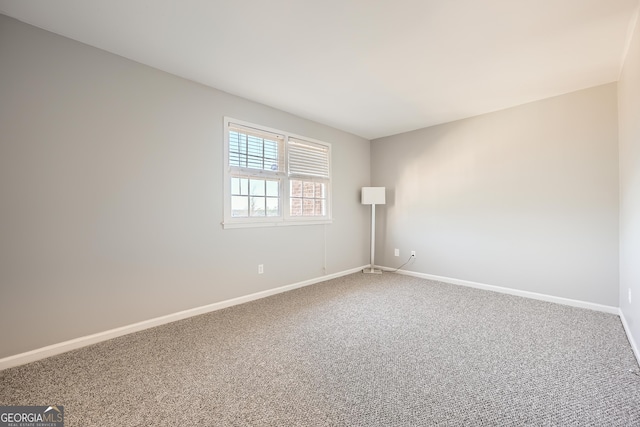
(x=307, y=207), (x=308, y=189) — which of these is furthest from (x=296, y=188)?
(x=307, y=207)

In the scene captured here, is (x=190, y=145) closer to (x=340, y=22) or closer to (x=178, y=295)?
(x=178, y=295)

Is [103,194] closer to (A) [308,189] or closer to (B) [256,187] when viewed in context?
(B) [256,187]

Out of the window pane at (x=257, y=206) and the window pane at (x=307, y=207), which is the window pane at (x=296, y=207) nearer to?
the window pane at (x=307, y=207)

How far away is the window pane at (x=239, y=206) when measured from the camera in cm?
320

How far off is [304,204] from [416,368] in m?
2.68

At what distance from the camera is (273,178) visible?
11.8 feet

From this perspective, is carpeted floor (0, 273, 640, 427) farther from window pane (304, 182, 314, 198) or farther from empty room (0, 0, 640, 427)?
window pane (304, 182, 314, 198)

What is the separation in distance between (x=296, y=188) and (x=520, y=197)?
300 centimetres

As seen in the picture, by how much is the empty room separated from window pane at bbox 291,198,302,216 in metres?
0.02

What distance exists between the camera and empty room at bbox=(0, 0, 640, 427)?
5.47 feet

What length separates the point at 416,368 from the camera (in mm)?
1861

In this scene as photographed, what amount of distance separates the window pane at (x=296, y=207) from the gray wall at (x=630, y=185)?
3.33 meters

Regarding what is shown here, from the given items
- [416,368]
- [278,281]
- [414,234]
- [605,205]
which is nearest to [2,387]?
[278,281]

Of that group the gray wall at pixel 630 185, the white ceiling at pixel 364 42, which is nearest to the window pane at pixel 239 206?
the white ceiling at pixel 364 42
